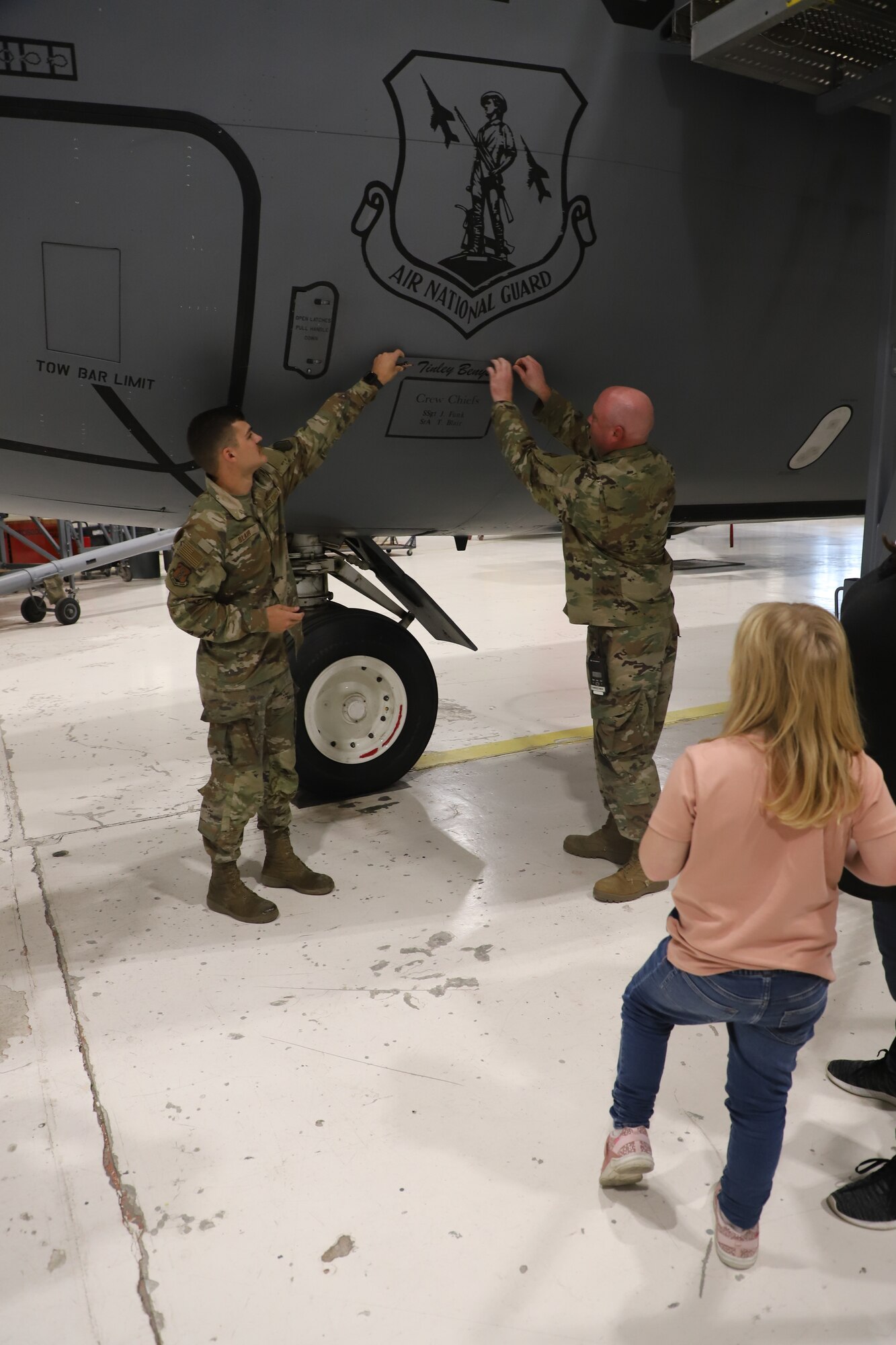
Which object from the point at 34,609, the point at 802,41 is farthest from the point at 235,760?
the point at 34,609

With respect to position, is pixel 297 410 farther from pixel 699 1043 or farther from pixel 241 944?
pixel 699 1043

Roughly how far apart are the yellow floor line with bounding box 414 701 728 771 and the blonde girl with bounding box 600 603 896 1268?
3.47m

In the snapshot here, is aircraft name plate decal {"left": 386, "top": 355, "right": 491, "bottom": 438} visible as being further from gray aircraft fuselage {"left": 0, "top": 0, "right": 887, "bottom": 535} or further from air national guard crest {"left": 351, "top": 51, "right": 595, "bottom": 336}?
air national guard crest {"left": 351, "top": 51, "right": 595, "bottom": 336}

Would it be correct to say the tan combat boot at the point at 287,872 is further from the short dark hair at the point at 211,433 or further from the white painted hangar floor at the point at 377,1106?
the short dark hair at the point at 211,433

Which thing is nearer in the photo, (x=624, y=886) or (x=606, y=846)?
(x=624, y=886)

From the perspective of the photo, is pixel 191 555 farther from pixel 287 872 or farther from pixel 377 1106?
pixel 377 1106

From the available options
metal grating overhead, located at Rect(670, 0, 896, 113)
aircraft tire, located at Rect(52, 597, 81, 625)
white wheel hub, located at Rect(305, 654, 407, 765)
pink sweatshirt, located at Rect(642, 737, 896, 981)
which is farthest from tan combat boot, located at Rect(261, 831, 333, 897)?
aircraft tire, located at Rect(52, 597, 81, 625)

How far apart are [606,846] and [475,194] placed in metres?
2.53

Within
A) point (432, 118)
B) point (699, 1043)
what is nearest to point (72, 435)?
point (432, 118)

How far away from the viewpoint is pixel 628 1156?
2295 millimetres

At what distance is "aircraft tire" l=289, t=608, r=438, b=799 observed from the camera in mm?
4664

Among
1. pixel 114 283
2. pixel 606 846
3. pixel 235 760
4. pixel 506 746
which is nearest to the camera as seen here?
pixel 114 283

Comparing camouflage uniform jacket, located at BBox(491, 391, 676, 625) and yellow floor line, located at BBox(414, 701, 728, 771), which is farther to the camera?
yellow floor line, located at BBox(414, 701, 728, 771)

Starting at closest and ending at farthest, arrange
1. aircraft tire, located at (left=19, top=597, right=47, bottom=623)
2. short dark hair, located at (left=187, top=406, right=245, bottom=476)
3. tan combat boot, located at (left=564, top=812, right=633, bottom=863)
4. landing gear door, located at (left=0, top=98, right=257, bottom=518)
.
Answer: landing gear door, located at (left=0, top=98, right=257, bottom=518)
short dark hair, located at (left=187, top=406, right=245, bottom=476)
tan combat boot, located at (left=564, top=812, right=633, bottom=863)
aircraft tire, located at (left=19, top=597, right=47, bottom=623)
